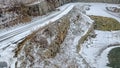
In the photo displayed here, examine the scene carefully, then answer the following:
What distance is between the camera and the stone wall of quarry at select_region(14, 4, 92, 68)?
35156 millimetres

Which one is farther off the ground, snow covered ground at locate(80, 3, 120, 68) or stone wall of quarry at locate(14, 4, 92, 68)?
stone wall of quarry at locate(14, 4, 92, 68)

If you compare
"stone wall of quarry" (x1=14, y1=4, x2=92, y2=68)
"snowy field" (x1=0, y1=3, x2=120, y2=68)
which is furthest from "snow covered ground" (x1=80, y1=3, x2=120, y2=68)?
"stone wall of quarry" (x1=14, y1=4, x2=92, y2=68)

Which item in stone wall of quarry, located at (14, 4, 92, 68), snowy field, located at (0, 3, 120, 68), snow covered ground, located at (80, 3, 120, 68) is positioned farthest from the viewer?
snow covered ground, located at (80, 3, 120, 68)

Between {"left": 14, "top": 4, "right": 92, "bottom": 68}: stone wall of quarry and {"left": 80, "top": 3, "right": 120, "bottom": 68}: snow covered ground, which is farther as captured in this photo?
{"left": 80, "top": 3, "right": 120, "bottom": 68}: snow covered ground

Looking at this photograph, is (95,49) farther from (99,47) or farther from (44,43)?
(44,43)

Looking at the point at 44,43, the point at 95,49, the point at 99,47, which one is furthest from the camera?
the point at 99,47

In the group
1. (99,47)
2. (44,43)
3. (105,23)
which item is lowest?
(105,23)

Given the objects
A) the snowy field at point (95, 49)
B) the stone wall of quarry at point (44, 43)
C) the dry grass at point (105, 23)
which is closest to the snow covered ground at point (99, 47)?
the snowy field at point (95, 49)

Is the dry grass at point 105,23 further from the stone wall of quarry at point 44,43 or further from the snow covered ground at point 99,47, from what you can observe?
the stone wall of quarry at point 44,43

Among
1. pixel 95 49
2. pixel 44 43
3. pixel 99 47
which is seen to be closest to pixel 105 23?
pixel 99 47

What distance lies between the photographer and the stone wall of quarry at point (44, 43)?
115 ft

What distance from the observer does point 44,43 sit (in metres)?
40.9

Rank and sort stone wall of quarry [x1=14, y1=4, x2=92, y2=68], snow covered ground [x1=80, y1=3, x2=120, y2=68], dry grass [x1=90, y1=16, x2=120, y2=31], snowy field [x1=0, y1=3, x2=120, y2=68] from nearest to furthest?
snowy field [x1=0, y1=3, x2=120, y2=68]
stone wall of quarry [x1=14, y1=4, x2=92, y2=68]
snow covered ground [x1=80, y1=3, x2=120, y2=68]
dry grass [x1=90, y1=16, x2=120, y2=31]

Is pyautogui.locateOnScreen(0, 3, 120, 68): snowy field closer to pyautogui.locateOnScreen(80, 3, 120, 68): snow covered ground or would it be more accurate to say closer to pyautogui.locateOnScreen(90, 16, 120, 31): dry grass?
pyautogui.locateOnScreen(80, 3, 120, 68): snow covered ground
